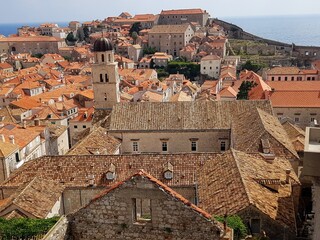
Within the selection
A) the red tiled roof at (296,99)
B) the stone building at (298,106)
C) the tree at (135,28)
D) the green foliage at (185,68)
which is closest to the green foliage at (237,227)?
the stone building at (298,106)

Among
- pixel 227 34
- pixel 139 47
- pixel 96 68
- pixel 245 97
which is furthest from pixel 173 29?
pixel 96 68

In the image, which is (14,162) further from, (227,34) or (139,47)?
(227,34)

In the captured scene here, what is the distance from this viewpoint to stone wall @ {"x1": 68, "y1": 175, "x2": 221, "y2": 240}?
917cm

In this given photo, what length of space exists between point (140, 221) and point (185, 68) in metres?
95.6

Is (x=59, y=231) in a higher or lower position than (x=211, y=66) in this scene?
higher

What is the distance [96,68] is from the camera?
39.1 m

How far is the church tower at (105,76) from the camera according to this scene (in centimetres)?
3894

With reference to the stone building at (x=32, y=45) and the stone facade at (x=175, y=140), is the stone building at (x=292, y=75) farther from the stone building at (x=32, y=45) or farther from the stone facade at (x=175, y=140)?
the stone building at (x=32, y=45)

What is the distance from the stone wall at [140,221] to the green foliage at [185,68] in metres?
94.1

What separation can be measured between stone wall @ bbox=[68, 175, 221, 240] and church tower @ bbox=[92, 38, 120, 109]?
30.1 meters

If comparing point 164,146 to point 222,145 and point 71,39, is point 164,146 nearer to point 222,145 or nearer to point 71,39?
point 222,145

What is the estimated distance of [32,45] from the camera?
14388 centimetres

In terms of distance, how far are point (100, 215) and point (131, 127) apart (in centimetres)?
2257

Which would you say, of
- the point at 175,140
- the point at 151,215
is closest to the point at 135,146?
the point at 175,140
